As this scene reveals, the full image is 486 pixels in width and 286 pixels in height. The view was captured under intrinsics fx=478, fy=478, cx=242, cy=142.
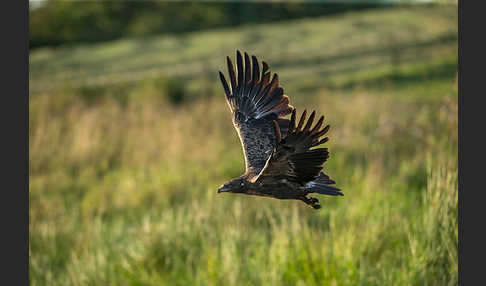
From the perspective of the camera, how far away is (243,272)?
442 centimetres

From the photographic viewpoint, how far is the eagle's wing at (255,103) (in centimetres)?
154

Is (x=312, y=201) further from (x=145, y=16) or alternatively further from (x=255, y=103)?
(x=145, y=16)

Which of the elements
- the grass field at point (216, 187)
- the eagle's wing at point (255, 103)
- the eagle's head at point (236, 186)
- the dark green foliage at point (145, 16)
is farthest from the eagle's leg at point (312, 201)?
the dark green foliage at point (145, 16)

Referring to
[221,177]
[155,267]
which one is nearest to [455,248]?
[155,267]

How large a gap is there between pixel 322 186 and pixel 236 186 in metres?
0.21

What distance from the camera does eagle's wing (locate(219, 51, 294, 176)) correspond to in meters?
1.54

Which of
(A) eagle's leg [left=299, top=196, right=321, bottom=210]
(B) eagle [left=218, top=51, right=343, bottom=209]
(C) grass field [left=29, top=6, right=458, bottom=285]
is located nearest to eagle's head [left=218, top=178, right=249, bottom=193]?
(B) eagle [left=218, top=51, right=343, bottom=209]

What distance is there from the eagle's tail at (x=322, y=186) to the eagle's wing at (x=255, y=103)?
329mm

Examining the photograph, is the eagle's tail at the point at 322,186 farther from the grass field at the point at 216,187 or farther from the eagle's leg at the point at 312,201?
the grass field at the point at 216,187

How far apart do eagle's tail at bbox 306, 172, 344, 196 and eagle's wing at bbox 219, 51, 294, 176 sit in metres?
0.33

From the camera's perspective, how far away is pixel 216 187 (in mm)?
8328

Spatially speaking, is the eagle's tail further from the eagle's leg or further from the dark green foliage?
the dark green foliage

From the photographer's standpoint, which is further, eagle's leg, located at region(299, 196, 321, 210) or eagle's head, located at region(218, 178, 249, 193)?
eagle's head, located at region(218, 178, 249, 193)

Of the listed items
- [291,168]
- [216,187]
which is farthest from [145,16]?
[291,168]
